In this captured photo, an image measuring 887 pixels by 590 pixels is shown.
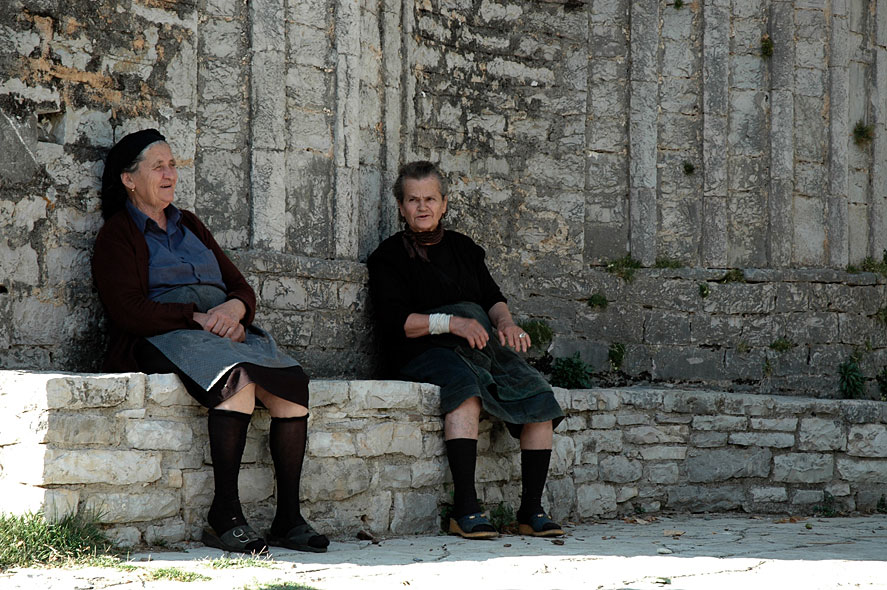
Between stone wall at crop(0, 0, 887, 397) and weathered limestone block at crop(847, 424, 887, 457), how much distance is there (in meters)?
0.58

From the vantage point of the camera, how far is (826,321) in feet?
24.3

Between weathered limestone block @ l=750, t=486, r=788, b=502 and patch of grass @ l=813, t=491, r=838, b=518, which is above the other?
weathered limestone block @ l=750, t=486, r=788, b=502

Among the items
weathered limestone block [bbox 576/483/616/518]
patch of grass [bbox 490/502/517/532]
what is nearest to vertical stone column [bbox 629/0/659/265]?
weathered limestone block [bbox 576/483/616/518]

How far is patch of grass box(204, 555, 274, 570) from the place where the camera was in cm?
384

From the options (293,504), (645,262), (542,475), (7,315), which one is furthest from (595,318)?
(7,315)

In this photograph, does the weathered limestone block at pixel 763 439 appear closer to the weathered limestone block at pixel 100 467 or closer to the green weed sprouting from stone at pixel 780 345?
the green weed sprouting from stone at pixel 780 345

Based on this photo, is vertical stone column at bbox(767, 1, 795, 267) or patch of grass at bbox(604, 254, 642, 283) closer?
patch of grass at bbox(604, 254, 642, 283)

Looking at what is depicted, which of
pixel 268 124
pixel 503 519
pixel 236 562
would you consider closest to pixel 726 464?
pixel 503 519

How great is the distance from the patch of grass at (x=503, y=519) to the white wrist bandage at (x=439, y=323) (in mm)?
914

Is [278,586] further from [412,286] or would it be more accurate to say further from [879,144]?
[879,144]

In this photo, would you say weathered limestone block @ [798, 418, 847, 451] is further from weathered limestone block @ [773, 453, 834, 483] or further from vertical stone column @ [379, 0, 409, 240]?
vertical stone column @ [379, 0, 409, 240]

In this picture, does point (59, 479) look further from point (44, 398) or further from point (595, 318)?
point (595, 318)

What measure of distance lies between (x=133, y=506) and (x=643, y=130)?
4426 millimetres

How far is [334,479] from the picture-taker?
4.76 metres
